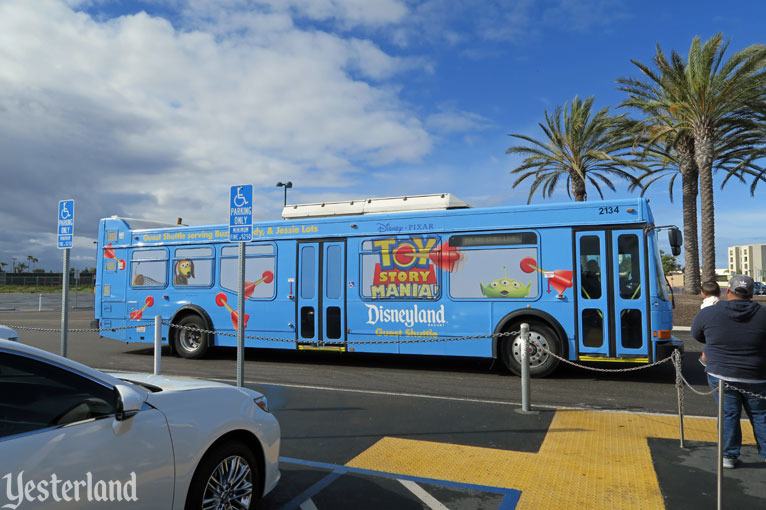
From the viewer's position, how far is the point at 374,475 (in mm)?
4652

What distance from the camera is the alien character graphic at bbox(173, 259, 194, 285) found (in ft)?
40.5

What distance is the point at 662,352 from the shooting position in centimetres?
857

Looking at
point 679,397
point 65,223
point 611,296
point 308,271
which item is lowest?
point 679,397

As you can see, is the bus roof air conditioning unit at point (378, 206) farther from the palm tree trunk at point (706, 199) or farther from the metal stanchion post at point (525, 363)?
the palm tree trunk at point (706, 199)

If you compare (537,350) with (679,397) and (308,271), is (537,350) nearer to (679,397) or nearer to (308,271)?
(679,397)

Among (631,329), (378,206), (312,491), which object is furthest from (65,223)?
(631,329)

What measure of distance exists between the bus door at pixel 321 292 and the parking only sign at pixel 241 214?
4576 mm

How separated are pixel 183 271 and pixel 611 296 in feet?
30.4

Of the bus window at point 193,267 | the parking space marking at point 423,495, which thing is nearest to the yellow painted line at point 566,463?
the parking space marking at point 423,495

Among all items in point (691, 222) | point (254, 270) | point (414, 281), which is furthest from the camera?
point (691, 222)

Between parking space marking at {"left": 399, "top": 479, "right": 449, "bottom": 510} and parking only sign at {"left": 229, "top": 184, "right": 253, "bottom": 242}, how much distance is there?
A: 11.2ft

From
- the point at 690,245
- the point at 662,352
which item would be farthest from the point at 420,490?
the point at 690,245

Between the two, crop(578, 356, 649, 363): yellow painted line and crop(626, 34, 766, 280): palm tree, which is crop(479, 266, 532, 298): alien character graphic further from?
crop(626, 34, 766, 280): palm tree

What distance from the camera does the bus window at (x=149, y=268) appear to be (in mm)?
12664
